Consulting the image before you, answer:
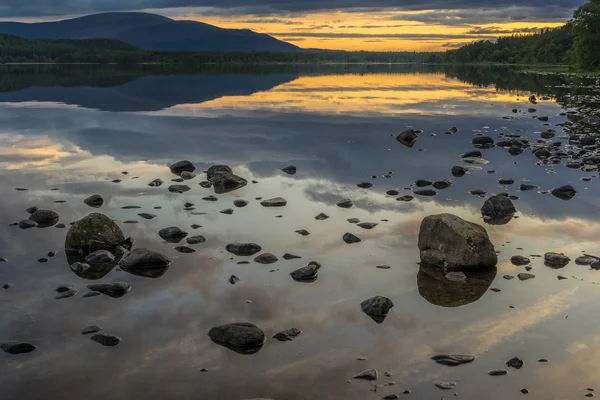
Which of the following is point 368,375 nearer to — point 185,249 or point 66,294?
point 66,294

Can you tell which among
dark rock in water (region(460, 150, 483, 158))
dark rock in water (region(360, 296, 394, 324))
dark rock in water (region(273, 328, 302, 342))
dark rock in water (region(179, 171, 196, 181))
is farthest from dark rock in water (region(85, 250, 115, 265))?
dark rock in water (region(460, 150, 483, 158))

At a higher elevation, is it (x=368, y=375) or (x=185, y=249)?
(x=368, y=375)

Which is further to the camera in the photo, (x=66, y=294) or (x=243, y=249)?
(x=243, y=249)

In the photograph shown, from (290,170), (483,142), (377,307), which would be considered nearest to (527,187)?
(290,170)

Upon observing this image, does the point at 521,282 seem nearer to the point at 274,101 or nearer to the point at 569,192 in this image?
the point at 569,192

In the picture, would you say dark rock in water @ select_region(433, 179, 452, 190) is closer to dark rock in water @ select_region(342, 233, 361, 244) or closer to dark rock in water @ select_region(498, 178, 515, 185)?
dark rock in water @ select_region(498, 178, 515, 185)

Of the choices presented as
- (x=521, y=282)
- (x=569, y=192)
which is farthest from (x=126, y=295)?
(x=569, y=192)

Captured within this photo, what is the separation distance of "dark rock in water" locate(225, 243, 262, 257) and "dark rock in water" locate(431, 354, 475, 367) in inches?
279

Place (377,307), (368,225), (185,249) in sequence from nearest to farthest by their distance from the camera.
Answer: (377,307) < (185,249) < (368,225)

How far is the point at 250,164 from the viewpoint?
31312 mm

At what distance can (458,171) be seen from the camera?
1111 inches

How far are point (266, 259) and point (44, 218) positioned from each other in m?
8.46

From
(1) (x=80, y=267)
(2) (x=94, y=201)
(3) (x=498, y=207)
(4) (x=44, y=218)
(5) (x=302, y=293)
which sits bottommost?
(2) (x=94, y=201)

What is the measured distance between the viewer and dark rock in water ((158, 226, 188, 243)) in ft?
60.2
